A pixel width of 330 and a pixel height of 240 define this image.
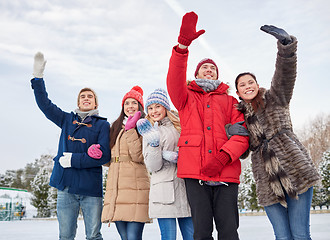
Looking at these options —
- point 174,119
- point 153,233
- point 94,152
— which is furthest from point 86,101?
point 153,233

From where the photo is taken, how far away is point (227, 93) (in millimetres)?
2961

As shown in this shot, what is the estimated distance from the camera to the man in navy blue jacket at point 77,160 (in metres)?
3.22

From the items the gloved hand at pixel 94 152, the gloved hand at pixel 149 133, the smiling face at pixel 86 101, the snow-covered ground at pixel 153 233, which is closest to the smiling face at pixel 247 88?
the gloved hand at pixel 149 133

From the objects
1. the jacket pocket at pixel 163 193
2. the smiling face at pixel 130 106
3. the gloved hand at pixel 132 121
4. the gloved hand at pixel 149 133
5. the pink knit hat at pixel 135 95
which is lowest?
the jacket pocket at pixel 163 193

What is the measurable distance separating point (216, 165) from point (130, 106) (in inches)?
61.4

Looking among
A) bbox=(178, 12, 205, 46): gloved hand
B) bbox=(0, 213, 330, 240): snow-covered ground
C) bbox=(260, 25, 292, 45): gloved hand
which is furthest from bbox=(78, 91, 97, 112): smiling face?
bbox=(0, 213, 330, 240): snow-covered ground

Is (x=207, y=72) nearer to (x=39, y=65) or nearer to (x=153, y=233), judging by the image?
(x=39, y=65)

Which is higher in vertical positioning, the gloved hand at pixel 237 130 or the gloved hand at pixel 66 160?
the gloved hand at pixel 237 130

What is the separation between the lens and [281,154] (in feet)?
8.45

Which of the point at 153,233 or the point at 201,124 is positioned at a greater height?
the point at 201,124

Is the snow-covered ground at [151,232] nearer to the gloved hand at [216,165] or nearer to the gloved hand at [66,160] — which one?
the gloved hand at [66,160]

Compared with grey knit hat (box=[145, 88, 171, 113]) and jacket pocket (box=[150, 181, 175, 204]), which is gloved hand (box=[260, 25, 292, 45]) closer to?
grey knit hat (box=[145, 88, 171, 113])

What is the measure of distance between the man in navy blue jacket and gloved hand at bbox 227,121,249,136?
143 centimetres

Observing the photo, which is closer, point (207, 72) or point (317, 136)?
point (207, 72)
